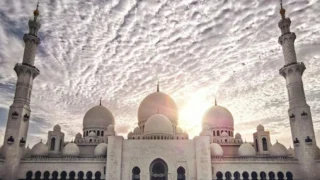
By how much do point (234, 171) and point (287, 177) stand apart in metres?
5.41

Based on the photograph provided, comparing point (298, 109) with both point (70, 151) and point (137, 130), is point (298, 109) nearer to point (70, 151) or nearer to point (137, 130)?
point (137, 130)

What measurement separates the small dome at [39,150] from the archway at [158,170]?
12245 mm

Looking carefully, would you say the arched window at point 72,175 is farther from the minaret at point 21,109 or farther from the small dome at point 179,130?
the small dome at point 179,130

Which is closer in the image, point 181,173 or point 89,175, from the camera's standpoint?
point 181,173

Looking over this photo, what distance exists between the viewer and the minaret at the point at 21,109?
26222 mm

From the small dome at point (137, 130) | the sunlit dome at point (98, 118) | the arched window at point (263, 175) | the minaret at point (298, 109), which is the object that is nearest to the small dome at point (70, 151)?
the sunlit dome at point (98, 118)

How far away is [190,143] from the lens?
27766mm

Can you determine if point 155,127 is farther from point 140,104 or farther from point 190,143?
point 140,104

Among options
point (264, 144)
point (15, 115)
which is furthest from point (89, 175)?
point (264, 144)

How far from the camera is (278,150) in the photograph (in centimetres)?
2953

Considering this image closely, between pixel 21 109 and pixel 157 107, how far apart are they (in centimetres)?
1644

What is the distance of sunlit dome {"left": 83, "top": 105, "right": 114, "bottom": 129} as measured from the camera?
36469mm

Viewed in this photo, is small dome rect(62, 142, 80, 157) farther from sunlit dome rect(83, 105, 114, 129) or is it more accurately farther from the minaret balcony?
sunlit dome rect(83, 105, 114, 129)

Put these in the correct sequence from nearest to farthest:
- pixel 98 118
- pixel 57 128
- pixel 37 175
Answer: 1. pixel 37 175
2. pixel 57 128
3. pixel 98 118
